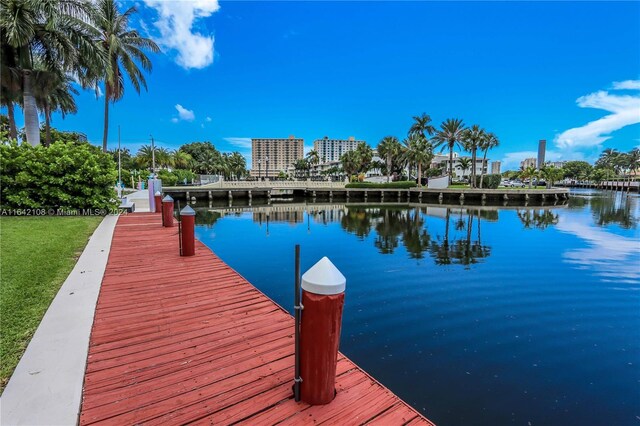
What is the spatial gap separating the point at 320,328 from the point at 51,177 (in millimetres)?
16635

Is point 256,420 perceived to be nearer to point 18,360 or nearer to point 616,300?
point 18,360

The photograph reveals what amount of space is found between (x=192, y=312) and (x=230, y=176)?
3742 inches

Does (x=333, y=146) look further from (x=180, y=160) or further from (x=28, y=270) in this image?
(x=28, y=270)

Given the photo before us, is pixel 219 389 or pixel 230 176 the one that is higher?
pixel 230 176

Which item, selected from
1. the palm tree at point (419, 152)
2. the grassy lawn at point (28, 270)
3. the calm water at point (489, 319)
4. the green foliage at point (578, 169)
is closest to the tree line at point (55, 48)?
the grassy lawn at point (28, 270)

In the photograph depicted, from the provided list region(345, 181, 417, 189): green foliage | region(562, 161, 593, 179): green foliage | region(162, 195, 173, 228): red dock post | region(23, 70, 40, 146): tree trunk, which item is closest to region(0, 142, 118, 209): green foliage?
region(23, 70, 40, 146): tree trunk

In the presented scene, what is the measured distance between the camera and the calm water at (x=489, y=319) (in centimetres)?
430

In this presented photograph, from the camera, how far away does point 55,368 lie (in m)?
3.28

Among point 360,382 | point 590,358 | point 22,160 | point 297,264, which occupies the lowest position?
point 590,358

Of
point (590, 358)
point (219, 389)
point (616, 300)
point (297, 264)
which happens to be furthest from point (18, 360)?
point (616, 300)

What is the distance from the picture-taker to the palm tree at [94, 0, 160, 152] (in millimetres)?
22156

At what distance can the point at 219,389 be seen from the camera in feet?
10.0

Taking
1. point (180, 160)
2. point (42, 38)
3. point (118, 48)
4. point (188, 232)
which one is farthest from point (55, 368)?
point (180, 160)

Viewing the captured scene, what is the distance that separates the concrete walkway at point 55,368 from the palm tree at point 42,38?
1703cm
